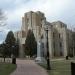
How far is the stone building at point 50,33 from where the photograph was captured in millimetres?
116250

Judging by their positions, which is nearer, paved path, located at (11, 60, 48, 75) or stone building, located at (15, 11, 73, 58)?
paved path, located at (11, 60, 48, 75)

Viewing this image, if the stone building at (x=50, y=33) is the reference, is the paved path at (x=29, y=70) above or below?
below

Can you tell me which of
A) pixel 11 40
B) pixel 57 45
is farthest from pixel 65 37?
pixel 11 40

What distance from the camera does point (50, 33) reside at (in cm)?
11731

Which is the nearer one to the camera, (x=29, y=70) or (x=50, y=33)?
(x=29, y=70)

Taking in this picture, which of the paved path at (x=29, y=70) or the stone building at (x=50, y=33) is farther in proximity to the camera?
the stone building at (x=50, y=33)

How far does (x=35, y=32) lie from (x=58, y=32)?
12.0 meters

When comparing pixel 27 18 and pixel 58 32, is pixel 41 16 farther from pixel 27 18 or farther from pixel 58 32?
pixel 58 32

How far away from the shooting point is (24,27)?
453 feet

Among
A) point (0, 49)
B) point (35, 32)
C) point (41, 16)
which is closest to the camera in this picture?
point (0, 49)

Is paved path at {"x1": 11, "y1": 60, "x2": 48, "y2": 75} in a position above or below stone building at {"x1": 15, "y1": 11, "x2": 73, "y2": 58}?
below

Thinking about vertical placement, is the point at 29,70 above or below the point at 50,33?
below

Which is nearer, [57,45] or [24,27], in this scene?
[57,45]

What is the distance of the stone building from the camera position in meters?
116
